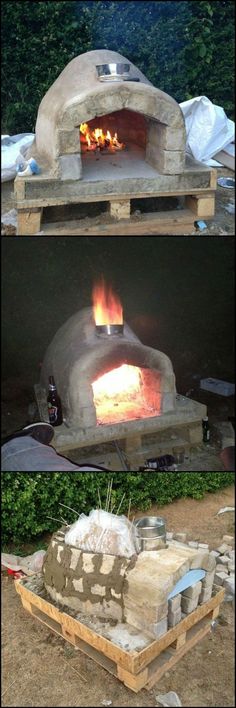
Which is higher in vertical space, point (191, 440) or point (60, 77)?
point (60, 77)

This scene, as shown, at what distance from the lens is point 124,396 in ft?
10.2

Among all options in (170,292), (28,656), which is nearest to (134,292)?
(170,292)

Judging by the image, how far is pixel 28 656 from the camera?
3.29 metres

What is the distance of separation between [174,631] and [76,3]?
8.54 ft

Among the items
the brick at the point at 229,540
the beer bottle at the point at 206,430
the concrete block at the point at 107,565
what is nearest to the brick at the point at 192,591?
the concrete block at the point at 107,565

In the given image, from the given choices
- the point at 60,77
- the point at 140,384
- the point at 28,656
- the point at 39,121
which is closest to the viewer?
the point at 60,77

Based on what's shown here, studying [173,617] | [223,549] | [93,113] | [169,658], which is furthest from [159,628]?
[93,113]

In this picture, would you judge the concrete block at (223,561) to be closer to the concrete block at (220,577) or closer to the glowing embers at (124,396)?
the concrete block at (220,577)

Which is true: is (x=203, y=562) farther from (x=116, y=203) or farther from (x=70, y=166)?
(x=70, y=166)

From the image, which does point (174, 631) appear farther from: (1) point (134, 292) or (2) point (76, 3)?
(2) point (76, 3)

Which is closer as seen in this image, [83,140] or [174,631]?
[174,631]

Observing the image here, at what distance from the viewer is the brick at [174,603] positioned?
2975mm

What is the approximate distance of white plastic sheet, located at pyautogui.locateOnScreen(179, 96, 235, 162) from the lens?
2402 mm

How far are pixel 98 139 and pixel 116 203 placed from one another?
1.29 ft
